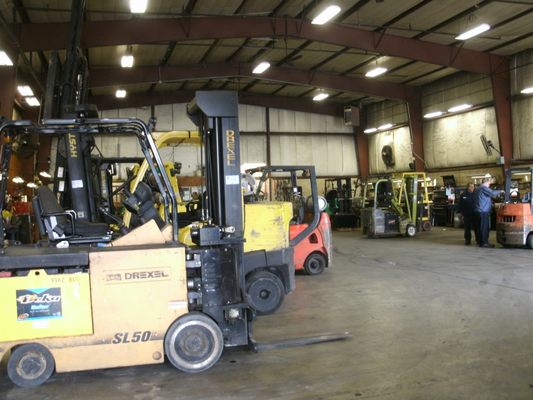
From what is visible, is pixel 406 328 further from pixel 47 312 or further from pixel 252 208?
pixel 47 312

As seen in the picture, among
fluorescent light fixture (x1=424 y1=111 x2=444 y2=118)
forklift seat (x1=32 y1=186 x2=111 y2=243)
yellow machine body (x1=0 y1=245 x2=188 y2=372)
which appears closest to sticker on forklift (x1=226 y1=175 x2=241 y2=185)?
yellow machine body (x1=0 y1=245 x2=188 y2=372)

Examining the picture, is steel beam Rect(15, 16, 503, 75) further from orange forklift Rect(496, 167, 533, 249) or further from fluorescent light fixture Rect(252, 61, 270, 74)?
orange forklift Rect(496, 167, 533, 249)

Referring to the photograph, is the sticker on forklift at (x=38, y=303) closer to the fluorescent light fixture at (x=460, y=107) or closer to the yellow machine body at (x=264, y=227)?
the yellow machine body at (x=264, y=227)

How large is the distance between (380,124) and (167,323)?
2355 cm

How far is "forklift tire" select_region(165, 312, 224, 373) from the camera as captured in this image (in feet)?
14.2

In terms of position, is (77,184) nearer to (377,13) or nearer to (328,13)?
(328,13)

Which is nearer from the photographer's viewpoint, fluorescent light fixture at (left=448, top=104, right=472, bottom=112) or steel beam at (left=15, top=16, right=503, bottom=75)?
steel beam at (left=15, top=16, right=503, bottom=75)

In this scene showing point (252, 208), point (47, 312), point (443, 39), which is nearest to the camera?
point (47, 312)

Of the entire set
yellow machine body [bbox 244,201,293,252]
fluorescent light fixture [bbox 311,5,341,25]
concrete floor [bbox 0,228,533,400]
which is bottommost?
concrete floor [bbox 0,228,533,400]

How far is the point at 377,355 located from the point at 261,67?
1538 cm

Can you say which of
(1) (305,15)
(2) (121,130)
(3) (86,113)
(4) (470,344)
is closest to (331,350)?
(4) (470,344)

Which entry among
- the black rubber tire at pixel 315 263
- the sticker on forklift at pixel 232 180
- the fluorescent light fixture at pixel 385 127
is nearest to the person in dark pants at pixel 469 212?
the black rubber tire at pixel 315 263

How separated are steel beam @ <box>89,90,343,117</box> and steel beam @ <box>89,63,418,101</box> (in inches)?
188

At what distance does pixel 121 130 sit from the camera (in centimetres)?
483
